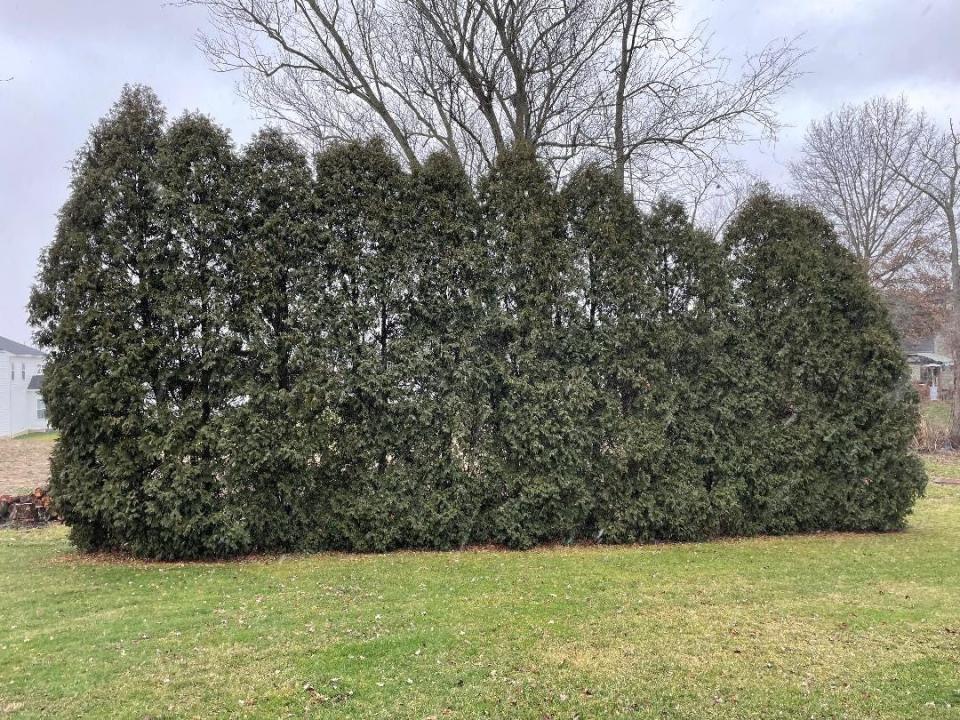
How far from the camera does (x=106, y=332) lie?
19.5 ft

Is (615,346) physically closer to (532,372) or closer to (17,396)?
(532,372)

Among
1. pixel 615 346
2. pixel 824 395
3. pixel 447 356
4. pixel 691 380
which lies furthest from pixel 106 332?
pixel 824 395

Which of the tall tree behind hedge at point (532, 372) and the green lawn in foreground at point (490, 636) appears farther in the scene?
the tall tree behind hedge at point (532, 372)

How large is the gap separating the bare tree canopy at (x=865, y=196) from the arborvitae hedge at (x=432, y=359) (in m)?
19.1

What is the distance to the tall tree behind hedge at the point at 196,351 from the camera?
6004mm

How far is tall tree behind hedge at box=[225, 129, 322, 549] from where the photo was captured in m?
6.18

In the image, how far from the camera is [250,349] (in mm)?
6230

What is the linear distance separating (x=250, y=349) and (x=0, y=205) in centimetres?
698

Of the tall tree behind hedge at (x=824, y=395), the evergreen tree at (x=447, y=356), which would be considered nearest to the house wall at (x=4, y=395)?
the evergreen tree at (x=447, y=356)

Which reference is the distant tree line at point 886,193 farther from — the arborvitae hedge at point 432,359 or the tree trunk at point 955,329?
the arborvitae hedge at point 432,359

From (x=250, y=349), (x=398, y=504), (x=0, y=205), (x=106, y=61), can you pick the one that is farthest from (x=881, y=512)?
(x=0, y=205)

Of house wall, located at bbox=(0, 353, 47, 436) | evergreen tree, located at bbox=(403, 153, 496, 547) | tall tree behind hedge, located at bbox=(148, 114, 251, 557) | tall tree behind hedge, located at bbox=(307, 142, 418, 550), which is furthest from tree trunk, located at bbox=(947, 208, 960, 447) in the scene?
house wall, located at bbox=(0, 353, 47, 436)

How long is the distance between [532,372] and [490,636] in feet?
10.5

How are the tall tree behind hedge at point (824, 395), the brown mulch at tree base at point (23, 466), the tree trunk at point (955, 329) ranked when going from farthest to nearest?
the tree trunk at point (955, 329) → the brown mulch at tree base at point (23, 466) → the tall tree behind hedge at point (824, 395)
